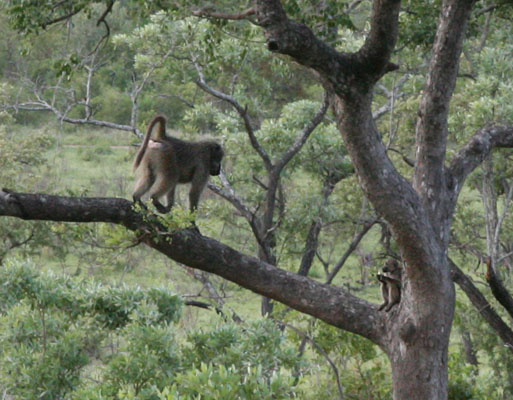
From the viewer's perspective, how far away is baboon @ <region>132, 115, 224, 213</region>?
6397 mm

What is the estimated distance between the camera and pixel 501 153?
10.2 meters

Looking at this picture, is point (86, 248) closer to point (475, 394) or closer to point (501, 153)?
point (501, 153)

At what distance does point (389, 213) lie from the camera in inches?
212

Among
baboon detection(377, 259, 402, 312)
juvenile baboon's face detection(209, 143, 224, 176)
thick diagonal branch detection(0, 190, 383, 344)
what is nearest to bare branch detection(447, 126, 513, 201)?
baboon detection(377, 259, 402, 312)

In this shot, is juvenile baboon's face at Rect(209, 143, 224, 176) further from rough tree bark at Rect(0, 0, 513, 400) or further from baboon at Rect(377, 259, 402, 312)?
baboon at Rect(377, 259, 402, 312)

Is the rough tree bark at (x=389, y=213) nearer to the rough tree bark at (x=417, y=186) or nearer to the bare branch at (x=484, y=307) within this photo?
the rough tree bark at (x=417, y=186)

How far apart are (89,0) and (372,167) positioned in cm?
246

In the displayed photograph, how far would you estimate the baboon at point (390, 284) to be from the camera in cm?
618

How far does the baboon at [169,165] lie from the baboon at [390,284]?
Answer: 68.0 inches

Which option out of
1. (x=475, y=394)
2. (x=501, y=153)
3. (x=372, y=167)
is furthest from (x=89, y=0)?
(x=501, y=153)

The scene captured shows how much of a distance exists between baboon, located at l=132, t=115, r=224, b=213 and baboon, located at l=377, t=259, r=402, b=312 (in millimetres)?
1728

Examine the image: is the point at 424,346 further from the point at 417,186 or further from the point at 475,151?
the point at 475,151

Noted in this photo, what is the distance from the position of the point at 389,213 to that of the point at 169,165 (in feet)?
7.01

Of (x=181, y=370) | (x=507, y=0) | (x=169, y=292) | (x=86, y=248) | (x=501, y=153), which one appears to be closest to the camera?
(x=181, y=370)
